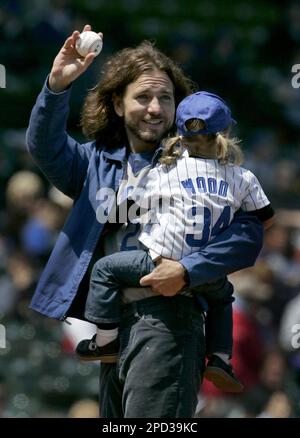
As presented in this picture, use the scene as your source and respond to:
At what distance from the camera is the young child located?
12.4 feet

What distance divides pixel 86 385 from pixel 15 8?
5.09 m

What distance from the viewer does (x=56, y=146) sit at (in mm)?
4031

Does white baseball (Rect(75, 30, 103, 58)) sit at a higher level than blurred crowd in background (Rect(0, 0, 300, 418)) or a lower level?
higher

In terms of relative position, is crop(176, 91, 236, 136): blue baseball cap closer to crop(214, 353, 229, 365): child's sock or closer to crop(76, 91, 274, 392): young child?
crop(76, 91, 274, 392): young child

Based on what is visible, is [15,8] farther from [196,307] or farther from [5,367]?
[196,307]

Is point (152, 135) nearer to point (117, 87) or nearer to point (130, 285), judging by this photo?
point (117, 87)

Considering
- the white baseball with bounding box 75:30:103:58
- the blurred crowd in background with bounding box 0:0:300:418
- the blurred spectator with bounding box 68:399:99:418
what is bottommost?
the blurred spectator with bounding box 68:399:99:418

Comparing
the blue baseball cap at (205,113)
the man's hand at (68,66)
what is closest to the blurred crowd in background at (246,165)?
the blue baseball cap at (205,113)

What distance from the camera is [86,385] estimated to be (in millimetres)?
8148

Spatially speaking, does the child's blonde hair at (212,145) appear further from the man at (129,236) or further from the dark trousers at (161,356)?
the dark trousers at (161,356)

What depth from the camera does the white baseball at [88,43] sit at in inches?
153

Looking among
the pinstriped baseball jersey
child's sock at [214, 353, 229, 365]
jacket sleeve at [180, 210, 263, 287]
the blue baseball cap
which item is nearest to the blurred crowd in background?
child's sock at [214, 353, 229, 365]

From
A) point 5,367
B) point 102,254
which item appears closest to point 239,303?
point 5,367

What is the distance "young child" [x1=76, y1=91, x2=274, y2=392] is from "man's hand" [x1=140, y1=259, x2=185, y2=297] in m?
0.04
